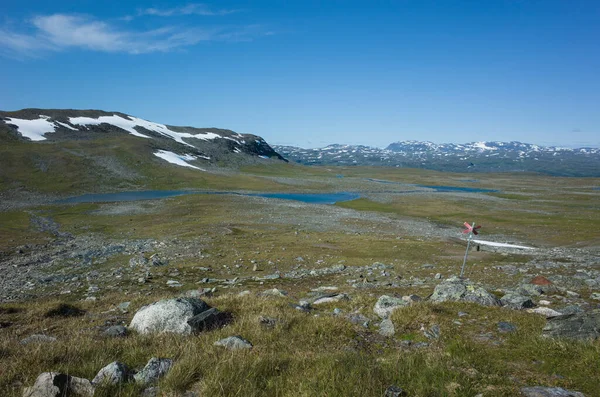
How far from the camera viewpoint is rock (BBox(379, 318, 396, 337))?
9.19 m

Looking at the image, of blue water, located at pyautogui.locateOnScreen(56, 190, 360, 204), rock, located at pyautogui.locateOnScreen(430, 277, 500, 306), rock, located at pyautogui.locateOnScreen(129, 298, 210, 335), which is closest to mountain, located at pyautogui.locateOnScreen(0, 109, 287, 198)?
blue water, located at pyautogui.locateOnScreen(56, 190, 360, 204)

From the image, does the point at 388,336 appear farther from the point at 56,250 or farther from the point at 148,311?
the point at 56,250

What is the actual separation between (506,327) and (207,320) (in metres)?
8.73

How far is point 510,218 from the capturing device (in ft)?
239

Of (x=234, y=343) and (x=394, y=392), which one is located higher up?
(x=394, y=392)

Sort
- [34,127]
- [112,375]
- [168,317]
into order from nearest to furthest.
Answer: [112,375] → [168,317] → [34,127]

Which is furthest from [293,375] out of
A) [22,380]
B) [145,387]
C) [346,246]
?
[346,246]

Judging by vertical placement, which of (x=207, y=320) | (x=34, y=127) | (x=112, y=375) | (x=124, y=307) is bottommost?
(x=124, y=307)

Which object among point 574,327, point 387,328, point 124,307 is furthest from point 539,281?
point 124,307

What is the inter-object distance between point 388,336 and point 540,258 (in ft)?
99.3

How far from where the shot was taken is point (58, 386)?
17.1ft

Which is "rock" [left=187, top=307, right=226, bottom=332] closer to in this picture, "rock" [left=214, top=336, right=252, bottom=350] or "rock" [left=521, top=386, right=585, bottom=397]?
"rock" [left=214, top=336, right=252, bottom=350]

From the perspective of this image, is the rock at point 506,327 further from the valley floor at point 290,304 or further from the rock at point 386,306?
the rock at point 386,306

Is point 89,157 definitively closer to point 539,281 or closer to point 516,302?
point 539,281
